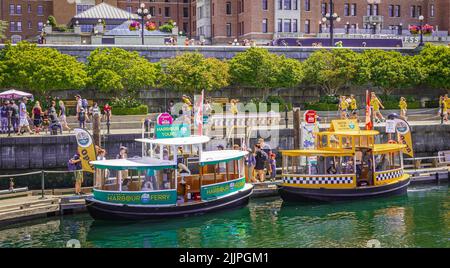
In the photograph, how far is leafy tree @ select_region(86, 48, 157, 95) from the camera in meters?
46.9

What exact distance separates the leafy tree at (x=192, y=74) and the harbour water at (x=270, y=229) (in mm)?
19415

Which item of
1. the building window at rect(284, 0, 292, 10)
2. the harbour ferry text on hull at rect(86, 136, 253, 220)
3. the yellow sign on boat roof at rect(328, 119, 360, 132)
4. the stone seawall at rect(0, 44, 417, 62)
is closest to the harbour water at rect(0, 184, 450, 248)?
the harbour ferry text on hull at rect(86, 136, 253, 220)

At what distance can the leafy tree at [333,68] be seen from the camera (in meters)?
52.3

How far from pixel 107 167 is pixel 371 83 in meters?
33.5

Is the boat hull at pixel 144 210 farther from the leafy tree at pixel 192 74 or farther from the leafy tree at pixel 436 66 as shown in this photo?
the leafy tree at pixel 436 66

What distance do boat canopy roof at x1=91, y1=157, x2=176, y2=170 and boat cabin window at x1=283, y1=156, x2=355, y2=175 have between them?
236 inches

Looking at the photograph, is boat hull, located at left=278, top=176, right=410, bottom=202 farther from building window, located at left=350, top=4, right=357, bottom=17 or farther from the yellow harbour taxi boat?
building window, located at left=350, top=4, right=357, bottom=17

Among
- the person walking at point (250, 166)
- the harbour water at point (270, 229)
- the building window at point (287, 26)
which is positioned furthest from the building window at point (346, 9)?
the harbour water at point (270, 229)

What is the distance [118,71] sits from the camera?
4794cm

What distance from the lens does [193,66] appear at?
49.0 m

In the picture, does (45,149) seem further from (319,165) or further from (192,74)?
(192,74)

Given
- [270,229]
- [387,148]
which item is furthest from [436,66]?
[270,229]

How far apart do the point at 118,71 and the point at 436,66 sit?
76.1 feet

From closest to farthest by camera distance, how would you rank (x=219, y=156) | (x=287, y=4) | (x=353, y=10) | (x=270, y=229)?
(x=270, y=229)
(x=219, y=156)
(x=287, y=4)
(x=353, y=10)
